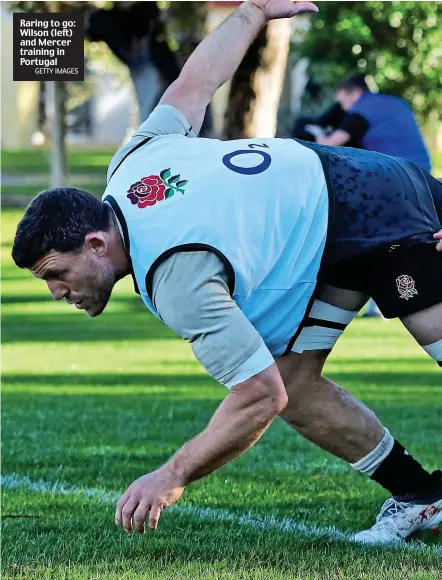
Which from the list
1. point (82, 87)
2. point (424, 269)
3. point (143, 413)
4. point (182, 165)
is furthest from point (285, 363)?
point (82, 87)

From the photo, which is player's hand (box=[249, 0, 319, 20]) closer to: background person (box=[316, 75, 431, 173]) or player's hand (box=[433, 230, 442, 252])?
player's hand (box=[433, 230, 442, 252])

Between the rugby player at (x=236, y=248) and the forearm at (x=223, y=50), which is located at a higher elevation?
the forearm at (x=223, y=50)

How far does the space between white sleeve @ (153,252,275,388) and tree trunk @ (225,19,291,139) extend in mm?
12698

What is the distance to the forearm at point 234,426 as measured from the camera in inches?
143

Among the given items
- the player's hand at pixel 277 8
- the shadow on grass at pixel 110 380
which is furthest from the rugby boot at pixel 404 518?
the shadow on grass at pixel 110 380

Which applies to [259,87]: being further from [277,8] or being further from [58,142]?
[277,8]

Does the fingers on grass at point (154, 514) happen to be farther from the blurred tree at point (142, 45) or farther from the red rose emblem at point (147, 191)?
the blurred tree at point (142, 45)

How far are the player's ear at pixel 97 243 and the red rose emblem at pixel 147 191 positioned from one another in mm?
154

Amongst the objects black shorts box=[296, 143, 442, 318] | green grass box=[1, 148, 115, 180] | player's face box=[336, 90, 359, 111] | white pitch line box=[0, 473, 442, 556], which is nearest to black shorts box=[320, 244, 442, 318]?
black shorts box=[296, 143, 442, 318]

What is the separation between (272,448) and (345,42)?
628 inches

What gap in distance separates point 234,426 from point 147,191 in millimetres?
778

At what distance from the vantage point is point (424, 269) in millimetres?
4203

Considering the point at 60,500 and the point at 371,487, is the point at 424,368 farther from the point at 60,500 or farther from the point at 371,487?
the point at 60,500

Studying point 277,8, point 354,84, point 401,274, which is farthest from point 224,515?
point 354,84
